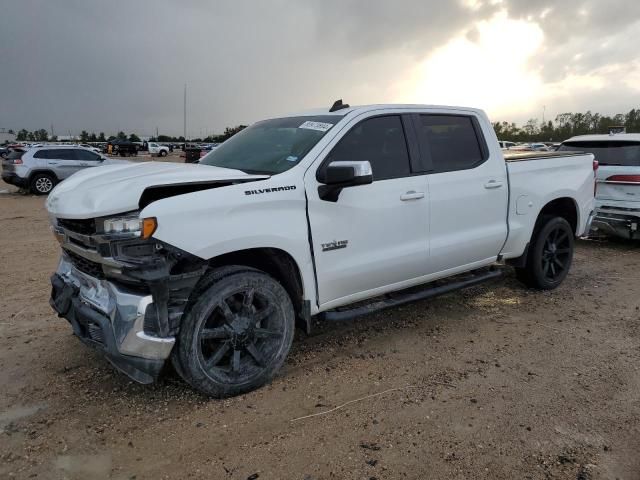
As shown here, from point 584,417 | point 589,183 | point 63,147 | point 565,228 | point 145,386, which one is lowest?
point 584,417

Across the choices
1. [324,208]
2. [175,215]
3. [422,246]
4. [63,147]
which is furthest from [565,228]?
[63,147]

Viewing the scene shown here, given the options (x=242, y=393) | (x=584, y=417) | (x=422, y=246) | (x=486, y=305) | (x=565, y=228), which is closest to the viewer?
(x=584, y=417)

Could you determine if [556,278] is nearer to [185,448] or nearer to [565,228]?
[565,228]

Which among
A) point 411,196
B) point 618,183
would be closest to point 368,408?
point 411,196

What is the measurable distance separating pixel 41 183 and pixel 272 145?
15.9 metres

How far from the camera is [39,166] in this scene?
16.9m

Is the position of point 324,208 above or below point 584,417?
above

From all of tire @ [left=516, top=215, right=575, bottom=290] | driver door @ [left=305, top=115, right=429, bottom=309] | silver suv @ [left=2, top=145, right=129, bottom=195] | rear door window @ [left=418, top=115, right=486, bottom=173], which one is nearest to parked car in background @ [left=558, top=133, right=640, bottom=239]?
tire @ [left=516, top=215, right=575, bottom=290]

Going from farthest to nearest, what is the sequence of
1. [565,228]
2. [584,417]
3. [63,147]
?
1. [63,147]
2. [565,228]
3. [584,417]

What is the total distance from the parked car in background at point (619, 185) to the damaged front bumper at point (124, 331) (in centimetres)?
734

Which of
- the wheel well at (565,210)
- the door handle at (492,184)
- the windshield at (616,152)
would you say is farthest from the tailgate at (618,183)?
the door handle at (492,184)

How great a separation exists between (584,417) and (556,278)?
2.92m

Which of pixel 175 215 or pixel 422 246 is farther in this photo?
pixel 422 246

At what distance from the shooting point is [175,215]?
2932 mm
